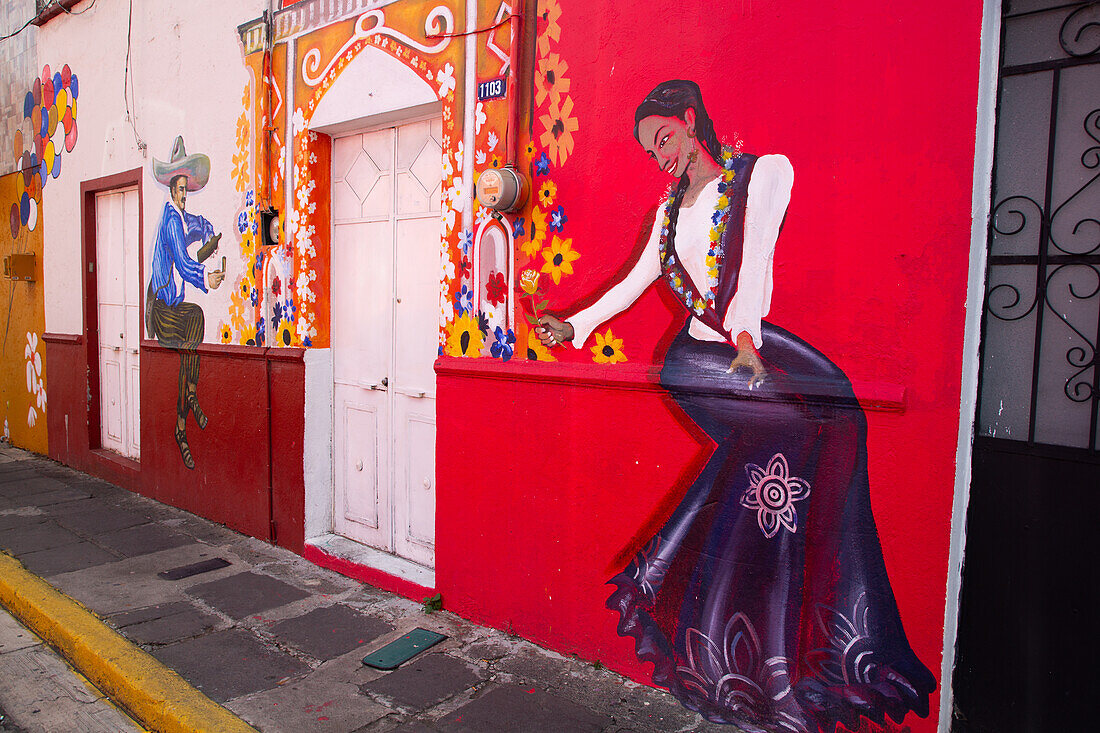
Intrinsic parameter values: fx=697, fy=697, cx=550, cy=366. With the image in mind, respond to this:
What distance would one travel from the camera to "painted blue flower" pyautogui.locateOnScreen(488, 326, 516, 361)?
367cm

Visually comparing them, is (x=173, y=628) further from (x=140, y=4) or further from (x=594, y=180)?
(x=140, y=4)

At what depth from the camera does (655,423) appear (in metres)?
3.12

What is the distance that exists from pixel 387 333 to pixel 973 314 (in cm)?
330

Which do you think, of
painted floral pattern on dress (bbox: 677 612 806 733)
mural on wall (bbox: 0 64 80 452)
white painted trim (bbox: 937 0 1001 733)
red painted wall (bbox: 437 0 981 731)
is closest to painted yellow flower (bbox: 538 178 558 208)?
red painted wall (bbox: 437 0 981 731)

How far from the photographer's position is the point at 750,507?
2.87 meters

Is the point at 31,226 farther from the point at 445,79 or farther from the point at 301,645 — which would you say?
the point at 301,645

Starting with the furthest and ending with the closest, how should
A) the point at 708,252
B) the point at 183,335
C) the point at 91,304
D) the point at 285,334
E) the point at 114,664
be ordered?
the point at 91,304 < the point at 183,335 < the point at 285,334 < the point at 114,664 < the point at 708,252

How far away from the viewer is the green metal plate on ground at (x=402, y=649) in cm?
341

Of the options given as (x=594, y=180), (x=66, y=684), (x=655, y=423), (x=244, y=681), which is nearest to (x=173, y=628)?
(x=66, y=684)

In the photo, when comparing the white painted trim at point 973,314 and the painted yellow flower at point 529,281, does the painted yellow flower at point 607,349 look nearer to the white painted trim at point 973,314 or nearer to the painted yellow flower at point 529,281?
the painted yellow flower at point 529,281

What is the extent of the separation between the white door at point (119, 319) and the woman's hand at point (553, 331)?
4875mm

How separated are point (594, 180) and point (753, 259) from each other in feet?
2.94

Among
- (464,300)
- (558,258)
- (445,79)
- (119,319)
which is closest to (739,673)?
(558,258)

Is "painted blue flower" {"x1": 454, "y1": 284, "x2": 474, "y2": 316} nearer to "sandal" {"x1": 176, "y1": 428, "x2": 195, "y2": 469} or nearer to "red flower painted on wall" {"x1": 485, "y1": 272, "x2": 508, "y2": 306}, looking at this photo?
"red flower painted on wall" {"x1": 485, "y1": 272, "x2": 508, "y2": 306}
